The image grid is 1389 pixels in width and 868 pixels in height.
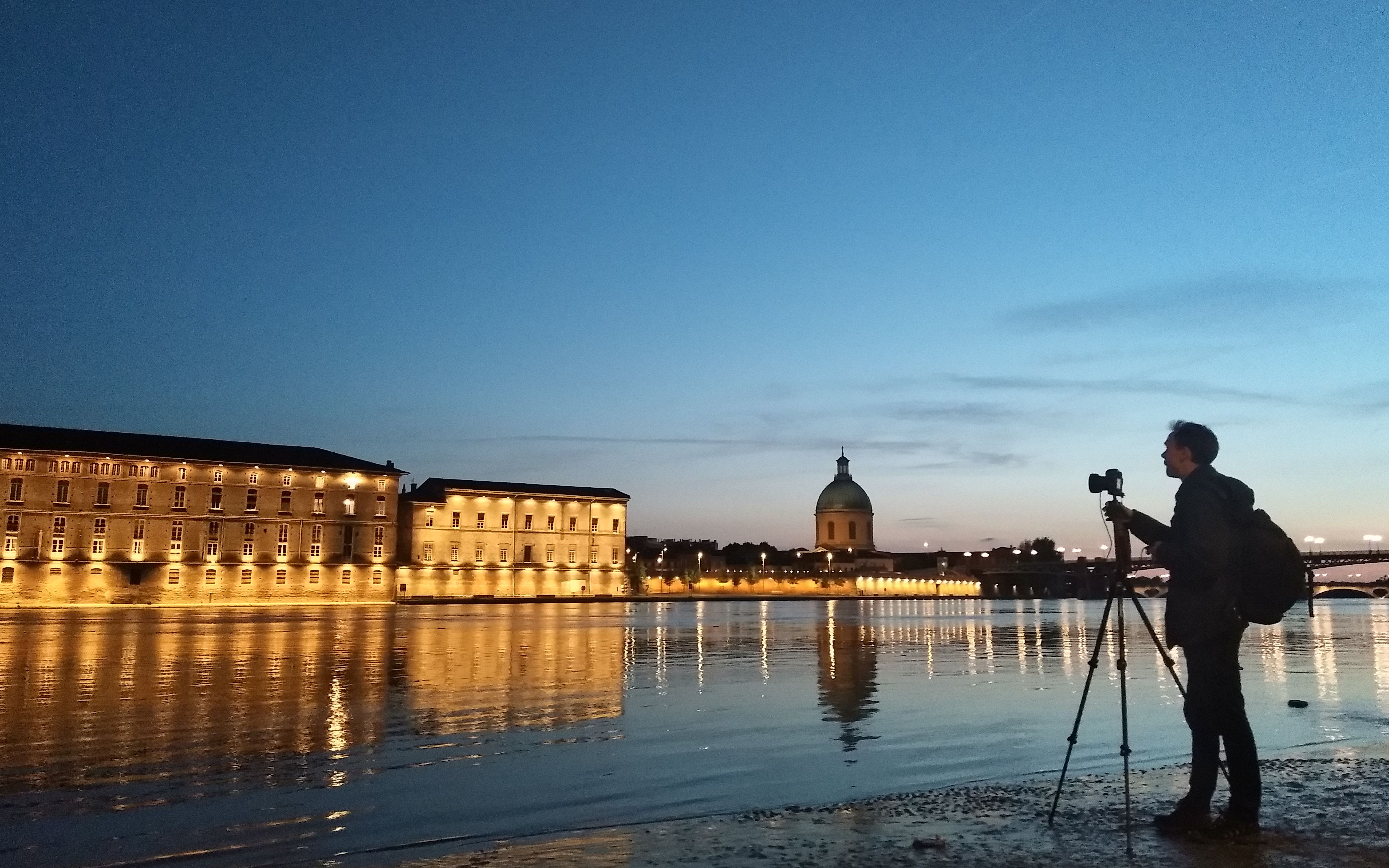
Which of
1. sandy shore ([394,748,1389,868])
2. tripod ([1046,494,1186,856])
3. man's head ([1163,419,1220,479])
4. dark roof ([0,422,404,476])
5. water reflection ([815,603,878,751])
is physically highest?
dark roof ([0,422,404,476])

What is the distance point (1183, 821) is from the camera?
22.7ft

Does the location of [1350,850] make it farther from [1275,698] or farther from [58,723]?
[58,723]

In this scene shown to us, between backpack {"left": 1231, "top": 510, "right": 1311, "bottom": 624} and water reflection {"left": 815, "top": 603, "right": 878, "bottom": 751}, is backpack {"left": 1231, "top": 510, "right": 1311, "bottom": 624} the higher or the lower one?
the higher one

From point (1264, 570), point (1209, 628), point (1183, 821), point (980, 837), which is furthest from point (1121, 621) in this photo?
point (980, 837)

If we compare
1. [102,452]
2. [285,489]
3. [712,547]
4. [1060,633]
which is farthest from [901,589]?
[1060,633]

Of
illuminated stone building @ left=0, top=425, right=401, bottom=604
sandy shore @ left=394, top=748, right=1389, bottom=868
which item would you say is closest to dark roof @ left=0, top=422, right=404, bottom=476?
illuminated stone building @ left=0, top=425, right=401, bottom=604

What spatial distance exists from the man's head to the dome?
605 feet

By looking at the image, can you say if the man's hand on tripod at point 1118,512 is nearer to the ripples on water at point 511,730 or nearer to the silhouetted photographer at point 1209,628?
the silhouetted photographer at point 1209,628

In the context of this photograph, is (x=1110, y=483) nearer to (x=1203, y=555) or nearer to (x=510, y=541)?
(x=1203, y=555)

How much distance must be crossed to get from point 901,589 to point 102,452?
404 feet

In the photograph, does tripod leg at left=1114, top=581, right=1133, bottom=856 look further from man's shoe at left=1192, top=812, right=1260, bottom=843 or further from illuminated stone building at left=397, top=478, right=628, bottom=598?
illuminated stone building at left=397, top=478, right=628, bottom=598

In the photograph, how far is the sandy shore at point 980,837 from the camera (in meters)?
6.15

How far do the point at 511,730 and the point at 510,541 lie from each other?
10984 cm

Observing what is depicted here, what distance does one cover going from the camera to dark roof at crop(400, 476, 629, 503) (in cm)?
11862
